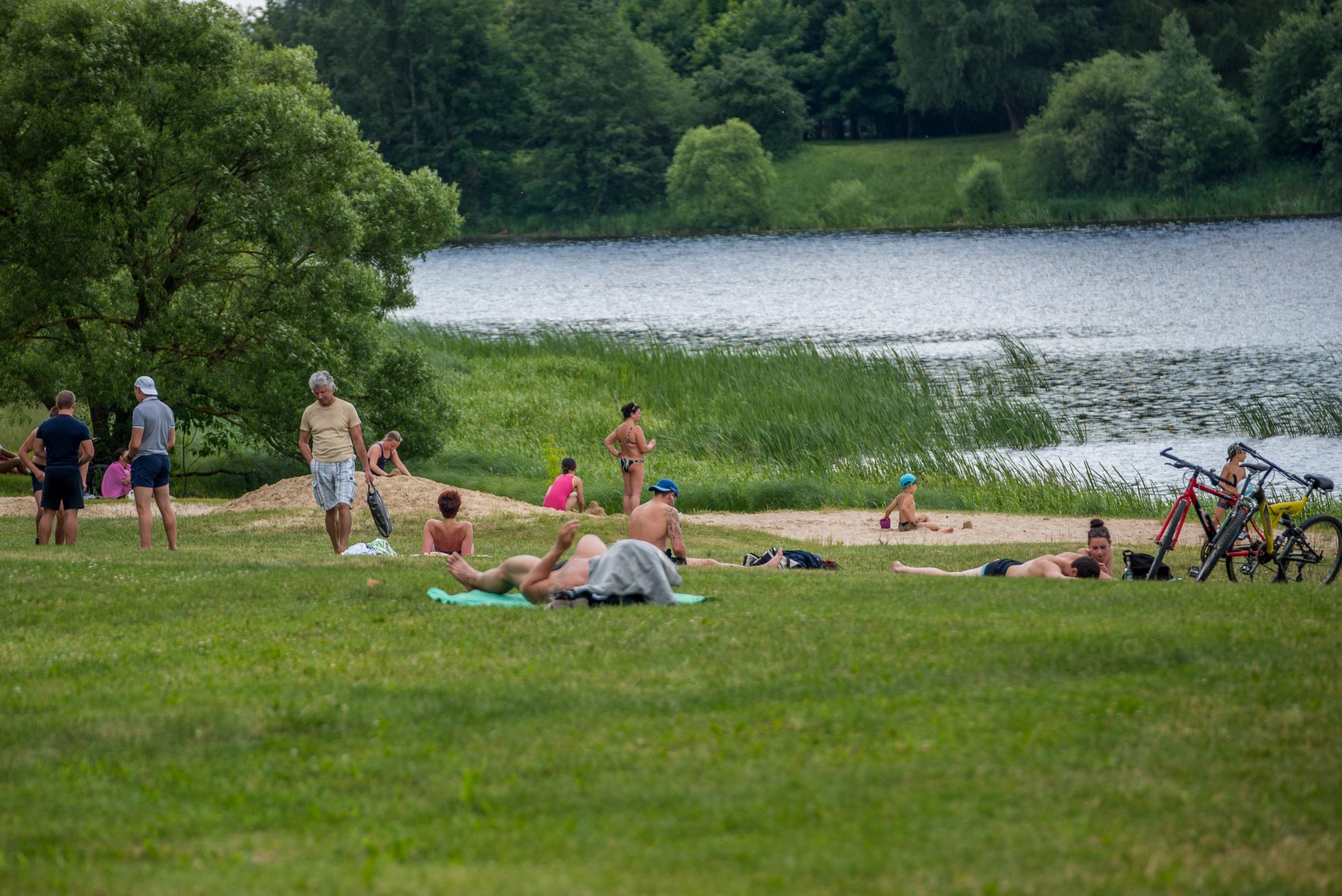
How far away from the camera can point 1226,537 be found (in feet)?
45.4

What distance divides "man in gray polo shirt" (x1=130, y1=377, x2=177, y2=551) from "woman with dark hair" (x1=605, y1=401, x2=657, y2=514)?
22.3 feet

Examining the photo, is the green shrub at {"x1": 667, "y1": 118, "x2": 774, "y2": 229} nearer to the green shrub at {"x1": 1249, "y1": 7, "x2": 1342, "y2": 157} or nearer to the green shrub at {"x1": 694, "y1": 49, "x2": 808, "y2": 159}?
the green shrub at {"x1": 694, "y1": 49, "x2": 808, "y2": 159}

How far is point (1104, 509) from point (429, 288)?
Answer: 61.1 meters

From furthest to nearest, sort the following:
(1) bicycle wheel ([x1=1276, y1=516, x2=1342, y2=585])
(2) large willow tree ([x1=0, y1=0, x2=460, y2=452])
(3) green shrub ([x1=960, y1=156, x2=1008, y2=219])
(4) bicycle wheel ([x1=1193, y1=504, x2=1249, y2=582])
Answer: (3) green shrub ([x1=960, y1=156, x2=1008, y2=219]) → (2) large willow tree ([x1=0, y1=0, x2=460, y2=452]) → (1) bicycle wheel ([x1=1276, y1=516, x2=1342, y2=585]) → (4) bicycle wheel ([x1=1193, y1=504, x2=1249, y2=582])

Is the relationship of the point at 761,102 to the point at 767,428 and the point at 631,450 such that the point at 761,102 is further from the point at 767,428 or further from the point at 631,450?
the point at 631,450

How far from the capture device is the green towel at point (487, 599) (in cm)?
1138

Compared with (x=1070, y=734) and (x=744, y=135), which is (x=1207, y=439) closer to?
(x=1070, y=734)

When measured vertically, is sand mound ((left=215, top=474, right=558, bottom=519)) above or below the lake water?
below

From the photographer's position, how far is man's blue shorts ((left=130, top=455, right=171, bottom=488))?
51.8 feet

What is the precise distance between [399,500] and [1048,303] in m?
41.5

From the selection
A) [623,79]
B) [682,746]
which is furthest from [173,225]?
[623,79]

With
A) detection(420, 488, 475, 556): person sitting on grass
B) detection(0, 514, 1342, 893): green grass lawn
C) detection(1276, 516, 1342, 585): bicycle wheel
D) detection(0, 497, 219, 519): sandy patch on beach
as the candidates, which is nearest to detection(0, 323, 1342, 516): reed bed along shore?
detection(0, 497, 219, 519): sandy patch on beach

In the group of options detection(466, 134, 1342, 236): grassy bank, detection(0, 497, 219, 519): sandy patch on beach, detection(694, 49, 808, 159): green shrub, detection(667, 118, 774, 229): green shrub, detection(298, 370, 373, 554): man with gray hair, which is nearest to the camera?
detection(298, 370, 373, 554): man with gray hair

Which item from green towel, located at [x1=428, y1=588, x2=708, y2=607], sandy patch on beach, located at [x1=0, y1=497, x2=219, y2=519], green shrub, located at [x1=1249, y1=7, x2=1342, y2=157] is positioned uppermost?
green shrub, located at [x1=1249, y1=7, x2=1342, y2=157]
